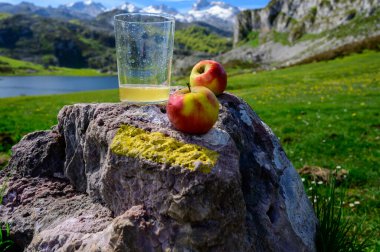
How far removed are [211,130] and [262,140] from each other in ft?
3.70

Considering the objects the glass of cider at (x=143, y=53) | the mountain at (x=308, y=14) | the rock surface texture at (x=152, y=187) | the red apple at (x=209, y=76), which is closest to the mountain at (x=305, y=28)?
the mountain at (x=308, y=14)

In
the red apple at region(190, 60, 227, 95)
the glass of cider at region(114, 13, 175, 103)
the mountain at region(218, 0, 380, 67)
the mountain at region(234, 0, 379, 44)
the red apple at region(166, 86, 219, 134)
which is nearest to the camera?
the red apple at region(166, 86, 219, 134)

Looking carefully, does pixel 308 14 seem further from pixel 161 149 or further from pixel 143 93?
pixel 161 149

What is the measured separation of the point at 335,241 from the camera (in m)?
4.41

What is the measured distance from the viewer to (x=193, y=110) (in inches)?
→ 138

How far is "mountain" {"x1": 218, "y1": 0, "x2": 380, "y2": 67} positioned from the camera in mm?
106688

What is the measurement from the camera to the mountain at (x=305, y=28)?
107 meters

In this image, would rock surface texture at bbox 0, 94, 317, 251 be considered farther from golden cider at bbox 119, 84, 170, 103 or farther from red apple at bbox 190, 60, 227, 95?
red apple at bbox 190, 60, 227, 95

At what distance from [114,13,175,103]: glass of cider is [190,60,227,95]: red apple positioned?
409 millimetres

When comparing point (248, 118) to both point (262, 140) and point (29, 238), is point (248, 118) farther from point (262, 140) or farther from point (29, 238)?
point (29, 238)

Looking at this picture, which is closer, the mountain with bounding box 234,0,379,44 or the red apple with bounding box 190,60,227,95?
the red apple with bounding box 190,60,227,95

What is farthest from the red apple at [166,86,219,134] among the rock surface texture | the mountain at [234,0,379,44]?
the mountain at [234,0,379,44]

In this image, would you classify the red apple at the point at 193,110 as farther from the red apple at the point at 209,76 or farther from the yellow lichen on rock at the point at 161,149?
the red apple at the point at 209,76

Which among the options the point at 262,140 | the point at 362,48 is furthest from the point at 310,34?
the point at 262,140
